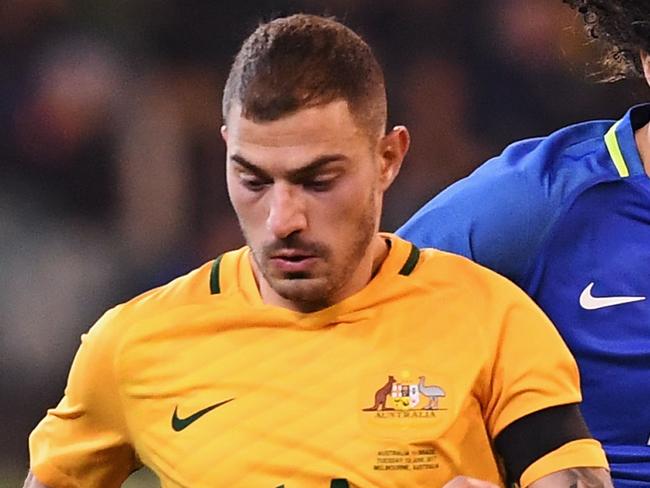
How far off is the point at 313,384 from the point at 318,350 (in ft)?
0.16

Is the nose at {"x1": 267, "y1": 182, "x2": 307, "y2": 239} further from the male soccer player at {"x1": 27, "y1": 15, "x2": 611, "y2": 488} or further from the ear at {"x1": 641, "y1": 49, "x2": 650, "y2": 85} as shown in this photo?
the ear at {"x1": 641, "y1": 49, "x2": 650, "y2": 85}

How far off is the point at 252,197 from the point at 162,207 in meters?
3.40

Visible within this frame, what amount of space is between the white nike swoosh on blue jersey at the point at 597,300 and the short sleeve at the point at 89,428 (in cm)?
72

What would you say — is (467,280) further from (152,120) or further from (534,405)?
(152,120)

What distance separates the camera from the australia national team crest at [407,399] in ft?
6.64

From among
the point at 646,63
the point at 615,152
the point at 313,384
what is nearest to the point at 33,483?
the point at 313,384

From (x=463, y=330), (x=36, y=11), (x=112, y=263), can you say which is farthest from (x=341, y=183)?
(x=36, y=11)

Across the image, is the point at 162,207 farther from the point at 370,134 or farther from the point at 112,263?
the point at 370,134

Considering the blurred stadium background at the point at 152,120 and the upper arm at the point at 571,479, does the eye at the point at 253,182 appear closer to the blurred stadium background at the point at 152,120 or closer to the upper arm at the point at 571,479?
the upper arm at the point at 571,479

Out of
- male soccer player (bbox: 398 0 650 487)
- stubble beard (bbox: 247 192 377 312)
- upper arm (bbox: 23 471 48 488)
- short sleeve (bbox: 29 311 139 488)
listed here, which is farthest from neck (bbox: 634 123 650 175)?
upper arm (bbox: 23 471 48 488)

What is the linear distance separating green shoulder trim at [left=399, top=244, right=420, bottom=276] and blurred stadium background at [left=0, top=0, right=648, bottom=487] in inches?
115

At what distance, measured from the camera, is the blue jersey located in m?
2.37

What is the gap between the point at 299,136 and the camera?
6.50ft

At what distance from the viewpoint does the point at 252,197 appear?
6.60ft
